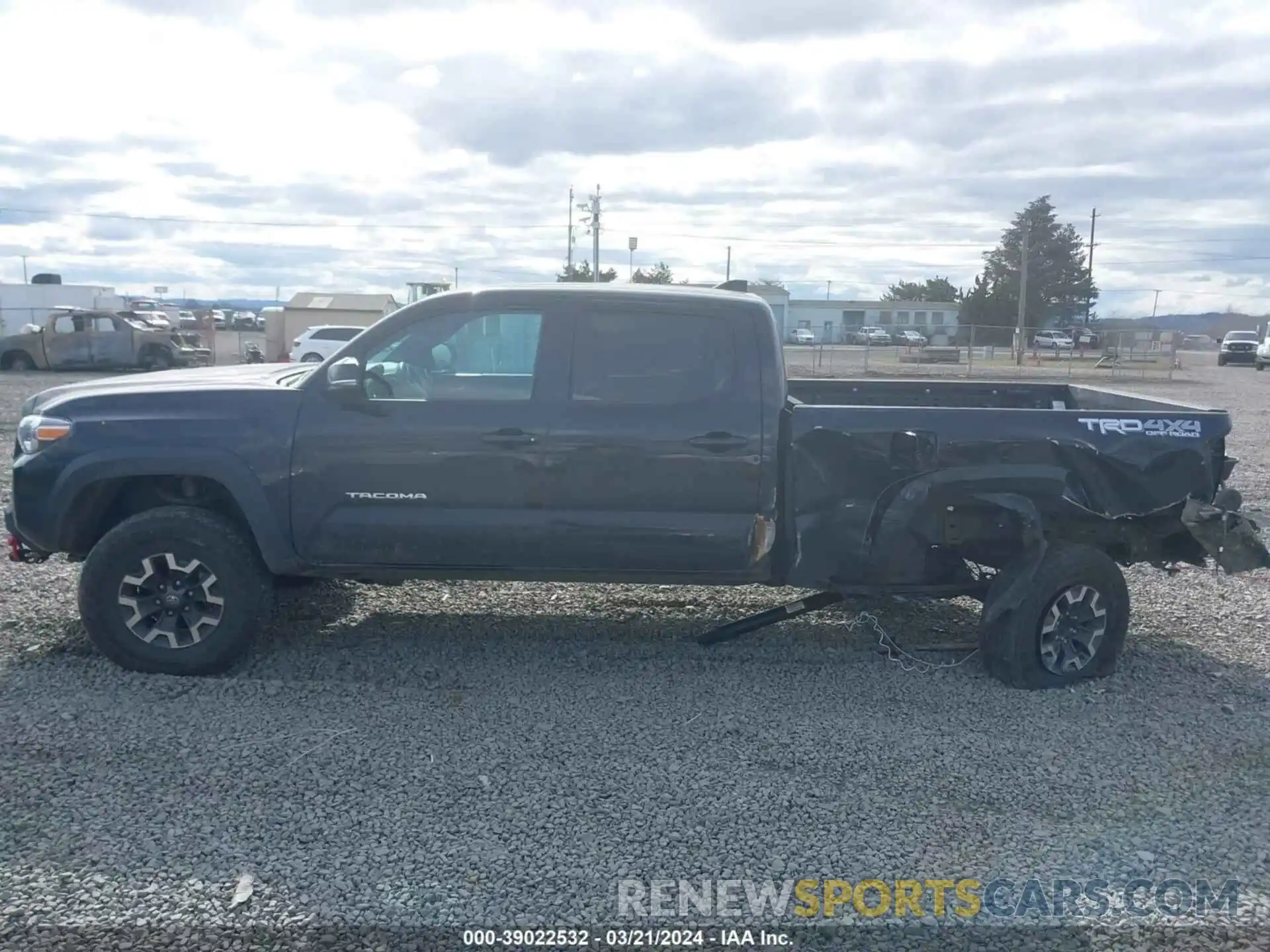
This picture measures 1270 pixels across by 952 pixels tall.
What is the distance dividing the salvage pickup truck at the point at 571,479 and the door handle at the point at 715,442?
0.01 meters

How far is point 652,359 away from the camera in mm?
5984

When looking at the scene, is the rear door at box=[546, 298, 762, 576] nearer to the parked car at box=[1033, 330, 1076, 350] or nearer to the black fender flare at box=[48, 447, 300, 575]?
the black fender flare at box=[48, 447, 300, 575]

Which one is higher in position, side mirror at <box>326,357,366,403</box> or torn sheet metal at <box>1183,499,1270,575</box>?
side mirror at <box>326,357,366,403</box>

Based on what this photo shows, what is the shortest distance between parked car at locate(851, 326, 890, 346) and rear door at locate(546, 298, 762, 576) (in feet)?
149

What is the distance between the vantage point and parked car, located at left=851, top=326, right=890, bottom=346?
52.4 metres

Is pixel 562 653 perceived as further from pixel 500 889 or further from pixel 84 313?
pixel 84 313

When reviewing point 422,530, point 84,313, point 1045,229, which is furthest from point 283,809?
point 1045,229

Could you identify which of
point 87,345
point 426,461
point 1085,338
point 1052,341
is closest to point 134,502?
point 426,461

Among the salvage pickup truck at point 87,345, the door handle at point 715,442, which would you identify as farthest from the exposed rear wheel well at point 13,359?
the door handle at point 715,442

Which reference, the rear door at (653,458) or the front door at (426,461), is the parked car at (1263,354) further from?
the front door at (426,461)

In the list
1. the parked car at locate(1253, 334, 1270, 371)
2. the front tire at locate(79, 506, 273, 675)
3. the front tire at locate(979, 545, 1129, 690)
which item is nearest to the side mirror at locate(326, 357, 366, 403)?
the front tire at locate(79, 506, 273, 675)

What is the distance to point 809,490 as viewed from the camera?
5.89m

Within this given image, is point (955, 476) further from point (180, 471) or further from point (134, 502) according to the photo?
point (134, 502)

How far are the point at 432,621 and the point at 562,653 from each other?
3.22 feet
